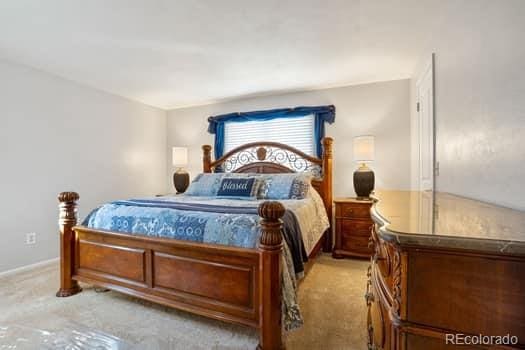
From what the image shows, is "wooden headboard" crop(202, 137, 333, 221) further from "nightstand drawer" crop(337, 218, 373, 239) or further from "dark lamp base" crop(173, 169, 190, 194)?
"dark lamp base" crop(173, 169, 190, 194)

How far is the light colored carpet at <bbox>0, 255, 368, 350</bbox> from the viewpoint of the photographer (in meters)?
1.65

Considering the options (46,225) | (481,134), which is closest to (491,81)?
(481,134)

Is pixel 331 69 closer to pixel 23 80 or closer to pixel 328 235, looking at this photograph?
pixel 328 235

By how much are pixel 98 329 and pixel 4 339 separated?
55 centimetres

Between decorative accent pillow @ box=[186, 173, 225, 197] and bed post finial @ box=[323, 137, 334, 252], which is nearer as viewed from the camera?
decorative accent pillow @ box=[186, 173, 225, 197]

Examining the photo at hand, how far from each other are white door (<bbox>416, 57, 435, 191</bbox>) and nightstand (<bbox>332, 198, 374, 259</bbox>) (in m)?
0.70

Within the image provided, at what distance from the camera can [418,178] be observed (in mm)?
2969

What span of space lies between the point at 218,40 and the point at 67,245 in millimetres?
2312

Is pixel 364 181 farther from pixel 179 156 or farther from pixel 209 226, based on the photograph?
pixel 179 156

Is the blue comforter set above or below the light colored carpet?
above

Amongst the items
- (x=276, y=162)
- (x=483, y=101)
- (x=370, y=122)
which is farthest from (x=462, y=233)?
(x=276, y=162)

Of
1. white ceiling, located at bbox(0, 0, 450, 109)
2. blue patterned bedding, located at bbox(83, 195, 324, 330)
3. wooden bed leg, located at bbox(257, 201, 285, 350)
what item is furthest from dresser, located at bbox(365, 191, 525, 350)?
white ceiling, located at bbox(0, 0, 450, 109)

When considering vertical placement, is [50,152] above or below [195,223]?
above

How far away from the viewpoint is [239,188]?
3.14 m
